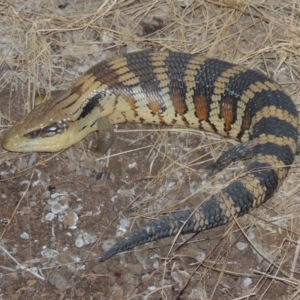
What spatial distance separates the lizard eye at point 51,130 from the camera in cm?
474

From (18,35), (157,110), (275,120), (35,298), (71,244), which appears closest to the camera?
(35,298)

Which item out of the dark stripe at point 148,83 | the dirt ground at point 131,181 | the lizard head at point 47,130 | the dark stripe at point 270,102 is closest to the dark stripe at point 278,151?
the dirt ground at point 131,181

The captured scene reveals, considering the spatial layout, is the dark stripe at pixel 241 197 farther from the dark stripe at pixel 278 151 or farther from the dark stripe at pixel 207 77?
the dark stripe at pixel 207 77

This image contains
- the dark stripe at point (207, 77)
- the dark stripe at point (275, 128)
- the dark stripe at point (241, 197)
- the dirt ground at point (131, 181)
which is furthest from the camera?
the dark stripe at point (207, 77)

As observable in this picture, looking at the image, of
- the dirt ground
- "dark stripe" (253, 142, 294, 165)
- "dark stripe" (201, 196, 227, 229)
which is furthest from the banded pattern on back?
"dark stripe" (201, 196, 227, 229)

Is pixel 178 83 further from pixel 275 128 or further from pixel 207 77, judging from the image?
pixel 275 128

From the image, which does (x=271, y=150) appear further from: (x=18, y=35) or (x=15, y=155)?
(x=18, y=35)

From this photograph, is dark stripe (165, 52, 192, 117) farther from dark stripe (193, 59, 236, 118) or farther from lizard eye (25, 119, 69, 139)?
lizard eye (25, 119, 69, 139)

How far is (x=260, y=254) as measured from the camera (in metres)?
4.14

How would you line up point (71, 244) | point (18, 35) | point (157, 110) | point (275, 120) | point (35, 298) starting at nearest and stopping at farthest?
point (35, 298) < point (71, 244) < point (275, 120) < point (157, 110) < point (18, 35)

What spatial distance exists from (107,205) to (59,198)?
30cm

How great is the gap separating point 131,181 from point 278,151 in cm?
92

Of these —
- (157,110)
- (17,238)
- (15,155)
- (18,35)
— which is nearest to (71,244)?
(17,238)

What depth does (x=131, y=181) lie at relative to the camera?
4.59 m
